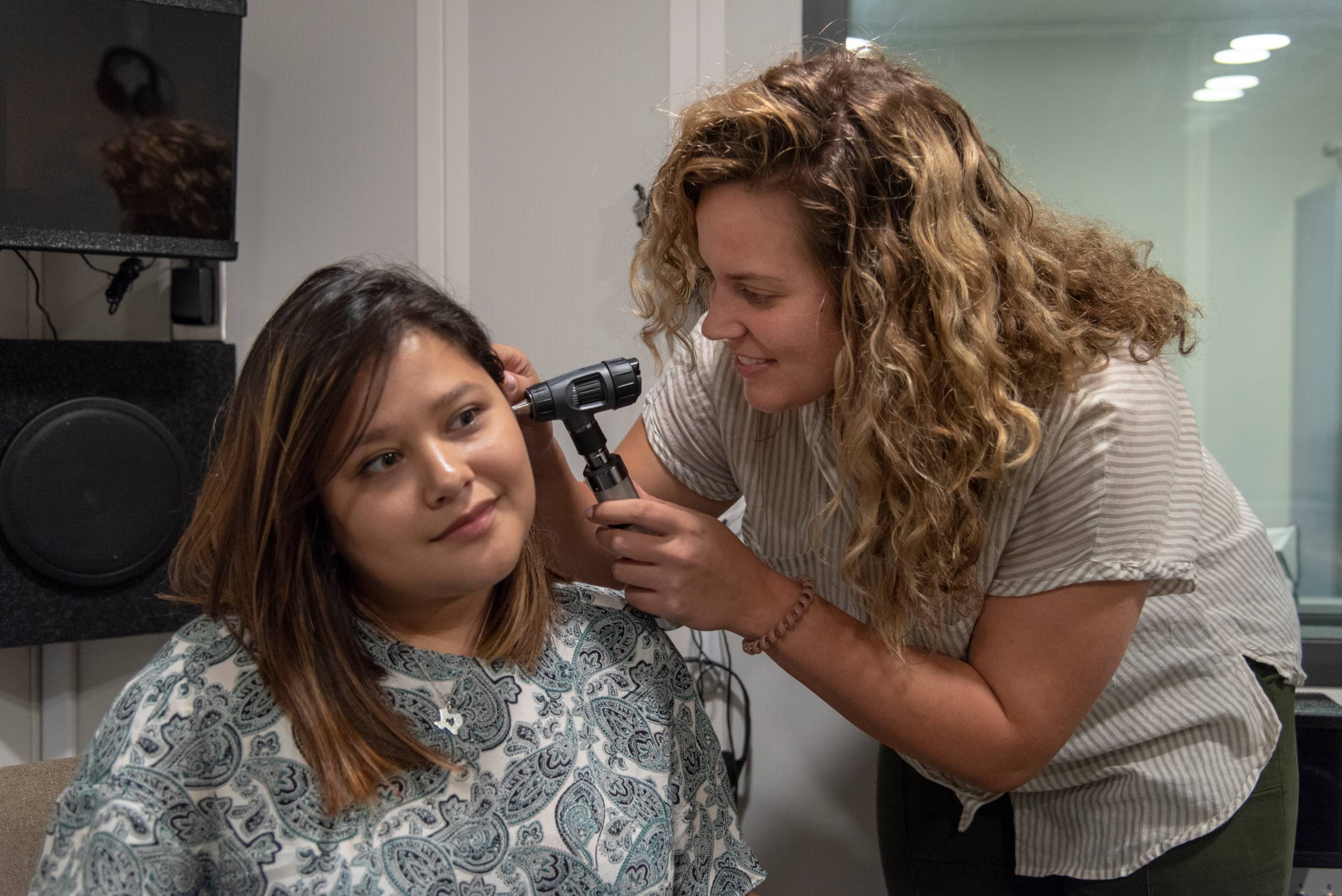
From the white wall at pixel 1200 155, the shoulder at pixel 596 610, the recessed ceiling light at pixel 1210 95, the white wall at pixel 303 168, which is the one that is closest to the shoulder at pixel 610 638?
the shoulder at pixel 596 610

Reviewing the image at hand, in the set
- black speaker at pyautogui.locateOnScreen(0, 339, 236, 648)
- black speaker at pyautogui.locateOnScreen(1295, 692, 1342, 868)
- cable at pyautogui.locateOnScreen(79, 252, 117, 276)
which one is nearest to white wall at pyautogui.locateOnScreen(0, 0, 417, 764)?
cable at pyautogui.locateOnScreen(79, 252, 117, 276)

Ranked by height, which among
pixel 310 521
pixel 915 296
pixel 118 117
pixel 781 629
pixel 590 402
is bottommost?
pixel 781 629

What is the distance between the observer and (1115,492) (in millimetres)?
1000

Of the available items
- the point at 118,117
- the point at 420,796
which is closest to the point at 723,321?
the point at 420,796

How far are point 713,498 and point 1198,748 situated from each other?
65 centimetres

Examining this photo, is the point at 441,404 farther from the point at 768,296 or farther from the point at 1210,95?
the point at 1210,95

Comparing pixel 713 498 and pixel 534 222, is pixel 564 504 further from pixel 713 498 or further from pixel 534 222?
pixel 534 222

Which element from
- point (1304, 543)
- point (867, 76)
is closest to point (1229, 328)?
point (1304, 543)

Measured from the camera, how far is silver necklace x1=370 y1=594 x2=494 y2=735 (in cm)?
94

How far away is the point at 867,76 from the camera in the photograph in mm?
1000

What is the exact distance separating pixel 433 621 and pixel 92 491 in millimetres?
930

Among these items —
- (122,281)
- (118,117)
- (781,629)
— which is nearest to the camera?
(781,629)

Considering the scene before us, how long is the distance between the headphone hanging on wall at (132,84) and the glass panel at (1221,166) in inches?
47.0

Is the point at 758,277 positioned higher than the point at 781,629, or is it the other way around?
the point at 758,277
